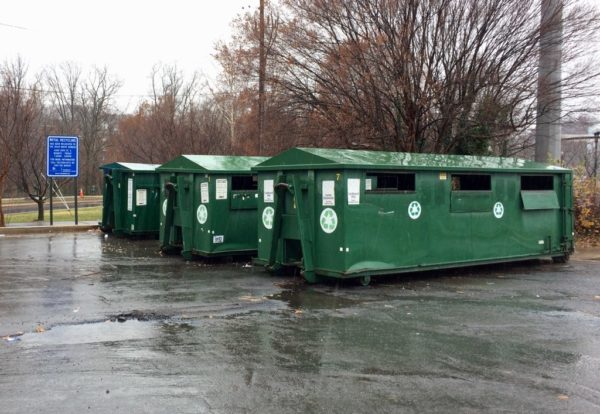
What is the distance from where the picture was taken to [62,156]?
63.8 feet

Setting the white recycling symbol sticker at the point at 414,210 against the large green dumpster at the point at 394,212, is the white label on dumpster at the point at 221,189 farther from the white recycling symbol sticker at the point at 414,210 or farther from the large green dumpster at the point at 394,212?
the white recycling symbol sticker at the point at 414,210

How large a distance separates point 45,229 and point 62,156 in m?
2.51

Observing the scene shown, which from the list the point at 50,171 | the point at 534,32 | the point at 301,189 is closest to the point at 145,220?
the point at 50,171

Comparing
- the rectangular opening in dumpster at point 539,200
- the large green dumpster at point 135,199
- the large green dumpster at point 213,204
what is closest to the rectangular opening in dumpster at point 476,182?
the rectangular opening in dumpster at point 539,200

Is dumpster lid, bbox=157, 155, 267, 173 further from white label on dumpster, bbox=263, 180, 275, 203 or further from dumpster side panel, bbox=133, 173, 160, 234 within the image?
dumpster side panel, bbox=133, 173, 160, 234

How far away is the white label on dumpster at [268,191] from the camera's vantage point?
34.7 ft

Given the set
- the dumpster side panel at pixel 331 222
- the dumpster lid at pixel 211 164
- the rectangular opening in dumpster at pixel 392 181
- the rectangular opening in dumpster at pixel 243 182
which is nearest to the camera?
the dumpster side panel at pixel 331 222

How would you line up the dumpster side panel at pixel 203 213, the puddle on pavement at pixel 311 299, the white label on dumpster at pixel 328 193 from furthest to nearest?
the dumpster side panel at pixel 203 213 < the white label on dumpster at pixel 328 193 < the puddle on pavement at pixel 311 299

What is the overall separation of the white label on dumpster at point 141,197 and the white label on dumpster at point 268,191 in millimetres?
6895

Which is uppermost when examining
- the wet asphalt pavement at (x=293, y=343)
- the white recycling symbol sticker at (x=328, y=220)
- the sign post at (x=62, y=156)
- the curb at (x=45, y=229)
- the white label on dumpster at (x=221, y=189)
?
the sign post at (x=62, y=156)

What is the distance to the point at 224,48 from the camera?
738 inches

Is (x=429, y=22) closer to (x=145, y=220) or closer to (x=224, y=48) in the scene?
(x=224, y=48)

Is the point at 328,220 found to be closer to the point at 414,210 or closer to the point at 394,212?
the point at 394,212

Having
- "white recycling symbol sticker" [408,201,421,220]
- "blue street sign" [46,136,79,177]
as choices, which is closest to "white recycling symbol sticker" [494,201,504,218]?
"white recycling symbol sticker" [408,201,421,220]
